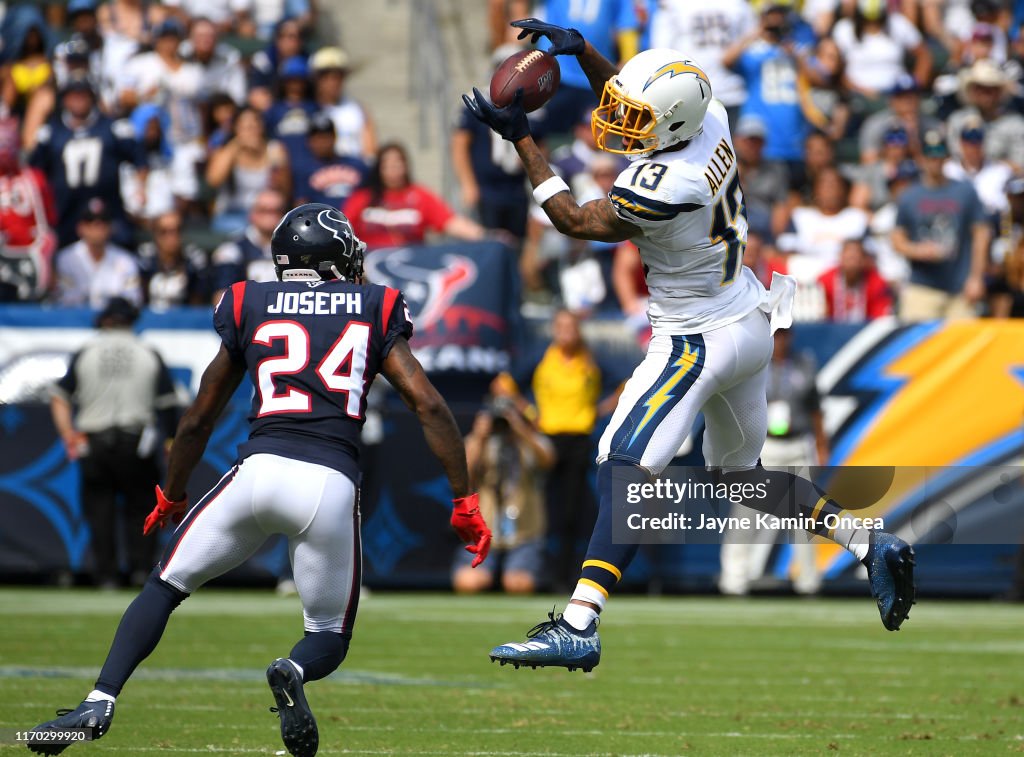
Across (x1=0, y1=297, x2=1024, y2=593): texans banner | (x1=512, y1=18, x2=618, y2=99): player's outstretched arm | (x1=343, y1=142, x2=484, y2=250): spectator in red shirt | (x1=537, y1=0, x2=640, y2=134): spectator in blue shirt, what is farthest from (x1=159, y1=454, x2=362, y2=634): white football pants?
(x1=537, y1=0, x2=640, y2=134): spectator in blue shirt

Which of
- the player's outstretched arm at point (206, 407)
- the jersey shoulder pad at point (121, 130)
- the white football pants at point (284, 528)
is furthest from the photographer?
the jersey shoulder pad at point (121, 130)

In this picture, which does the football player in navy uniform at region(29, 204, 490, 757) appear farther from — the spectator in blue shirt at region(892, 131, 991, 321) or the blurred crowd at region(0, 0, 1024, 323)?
the spectator in blue shirt at region(892, 131, 991, 321)

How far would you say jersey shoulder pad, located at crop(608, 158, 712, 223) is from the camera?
5.48m

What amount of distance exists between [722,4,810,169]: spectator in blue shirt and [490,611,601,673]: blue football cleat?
927 cm

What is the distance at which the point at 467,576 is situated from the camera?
1210 centimetres

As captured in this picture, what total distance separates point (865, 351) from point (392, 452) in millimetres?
3453

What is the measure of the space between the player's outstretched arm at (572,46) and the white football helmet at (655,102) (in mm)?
218

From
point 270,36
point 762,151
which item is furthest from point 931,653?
point 270,36

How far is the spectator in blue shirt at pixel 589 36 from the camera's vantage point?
14.2 m

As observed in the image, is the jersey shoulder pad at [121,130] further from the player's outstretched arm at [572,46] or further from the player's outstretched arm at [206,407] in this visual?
the player's outstretched arm at [206,407]

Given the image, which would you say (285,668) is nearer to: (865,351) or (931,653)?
(931,653)

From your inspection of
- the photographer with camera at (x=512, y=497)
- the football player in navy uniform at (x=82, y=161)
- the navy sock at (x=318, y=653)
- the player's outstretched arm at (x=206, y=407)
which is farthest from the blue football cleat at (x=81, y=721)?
the football player in navy uniform at (x=82, y=161)

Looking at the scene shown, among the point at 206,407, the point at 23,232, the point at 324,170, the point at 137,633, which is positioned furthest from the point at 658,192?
the point at 23,232

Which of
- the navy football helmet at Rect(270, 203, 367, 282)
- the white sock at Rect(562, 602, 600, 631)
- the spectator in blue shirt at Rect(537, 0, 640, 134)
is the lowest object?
the white sock at Rect(562, 602, 600, 631)
